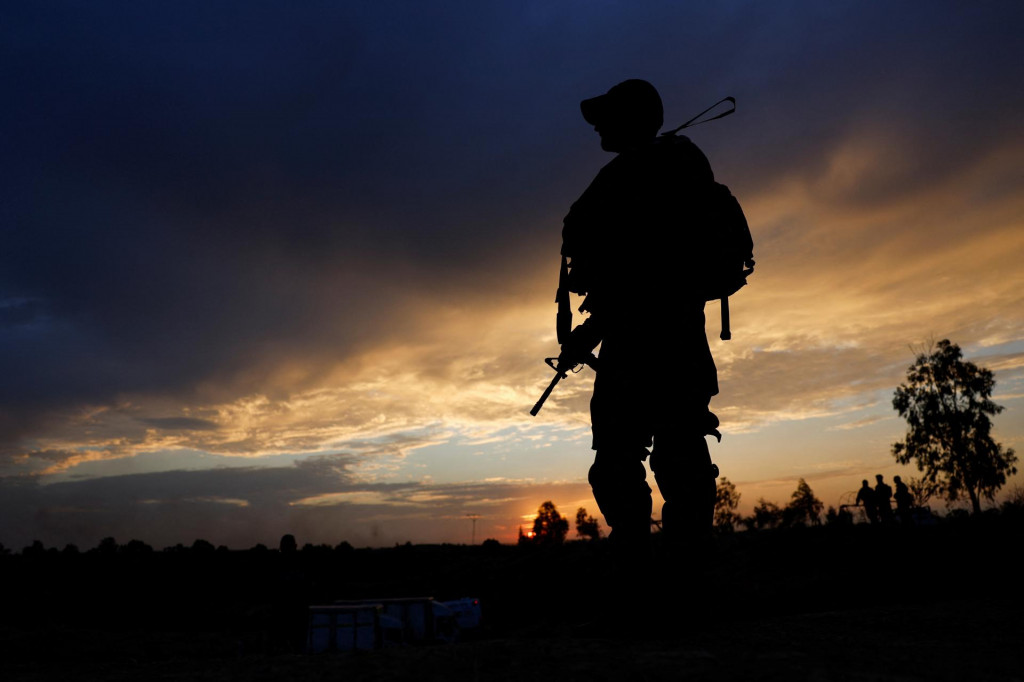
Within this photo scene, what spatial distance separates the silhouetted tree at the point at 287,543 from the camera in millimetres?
12859

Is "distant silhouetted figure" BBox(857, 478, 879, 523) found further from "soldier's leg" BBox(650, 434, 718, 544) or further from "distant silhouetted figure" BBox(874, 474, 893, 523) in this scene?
"soldier's leg" BBox(650, 434, 718, 544)

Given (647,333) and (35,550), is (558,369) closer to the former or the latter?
(647,333)

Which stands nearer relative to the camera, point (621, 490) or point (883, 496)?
A: point (621, 490)

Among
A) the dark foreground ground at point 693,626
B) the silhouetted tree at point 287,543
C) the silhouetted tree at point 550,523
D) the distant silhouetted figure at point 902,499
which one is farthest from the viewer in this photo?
the silhouetted tree at point 550,523

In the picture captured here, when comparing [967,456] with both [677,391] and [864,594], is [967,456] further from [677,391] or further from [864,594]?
[677,391]

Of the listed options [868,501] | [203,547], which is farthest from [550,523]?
[868,501]

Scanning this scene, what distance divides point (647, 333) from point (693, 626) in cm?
161

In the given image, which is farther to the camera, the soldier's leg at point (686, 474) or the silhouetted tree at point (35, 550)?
the silhouetted tree at point (35, 550)


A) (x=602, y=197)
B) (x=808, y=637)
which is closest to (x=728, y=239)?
(x=602, y=197)

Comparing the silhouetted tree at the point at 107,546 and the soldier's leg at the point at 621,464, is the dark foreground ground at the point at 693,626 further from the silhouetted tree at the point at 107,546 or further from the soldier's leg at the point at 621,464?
the silhouetted tree at the point at 107,546

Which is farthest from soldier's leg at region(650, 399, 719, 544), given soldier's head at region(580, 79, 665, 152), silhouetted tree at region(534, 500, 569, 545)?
silhouetted tree at region(534, 500, 569, 545)

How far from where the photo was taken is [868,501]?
22.4m

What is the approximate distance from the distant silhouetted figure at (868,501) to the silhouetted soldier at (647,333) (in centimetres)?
2166

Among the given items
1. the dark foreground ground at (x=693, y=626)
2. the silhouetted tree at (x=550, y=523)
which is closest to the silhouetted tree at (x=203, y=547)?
the dark foreground ground at (x=693, y=626)
